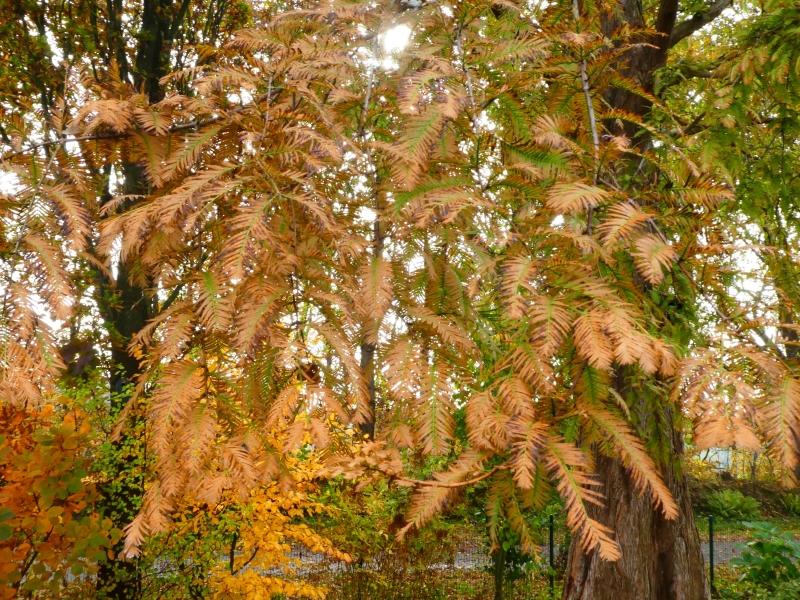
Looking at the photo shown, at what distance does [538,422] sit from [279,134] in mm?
938

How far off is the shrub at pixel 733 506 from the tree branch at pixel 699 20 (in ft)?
51.4

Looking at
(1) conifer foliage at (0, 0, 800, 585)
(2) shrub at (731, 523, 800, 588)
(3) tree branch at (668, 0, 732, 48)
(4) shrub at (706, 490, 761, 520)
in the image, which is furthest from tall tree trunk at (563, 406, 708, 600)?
(4) shrub at (706, 490, 761, 520)

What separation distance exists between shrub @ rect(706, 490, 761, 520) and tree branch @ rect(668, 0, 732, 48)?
51.4 feet

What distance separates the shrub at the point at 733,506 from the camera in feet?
53.0

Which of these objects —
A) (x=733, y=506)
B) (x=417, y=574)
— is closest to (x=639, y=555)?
(x=417, y=574)

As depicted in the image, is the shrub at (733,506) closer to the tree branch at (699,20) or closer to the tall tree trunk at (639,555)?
the tall tree trunk at (639,555)

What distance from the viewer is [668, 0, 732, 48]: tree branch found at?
3939mm

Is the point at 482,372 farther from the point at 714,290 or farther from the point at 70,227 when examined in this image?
the point at 70,227

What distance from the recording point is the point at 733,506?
53.6 feet

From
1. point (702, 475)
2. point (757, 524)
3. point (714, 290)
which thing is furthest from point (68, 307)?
point (702, 475)

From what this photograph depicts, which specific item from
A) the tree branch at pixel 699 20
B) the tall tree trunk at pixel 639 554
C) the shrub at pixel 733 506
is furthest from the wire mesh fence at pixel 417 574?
the shrub at pixel 733 506

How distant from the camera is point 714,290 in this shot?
1.27 meters

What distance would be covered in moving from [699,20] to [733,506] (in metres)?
16.1

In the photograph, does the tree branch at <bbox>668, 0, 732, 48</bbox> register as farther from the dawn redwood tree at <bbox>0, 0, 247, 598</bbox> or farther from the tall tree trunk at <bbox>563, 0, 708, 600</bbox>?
the dawn redwood tree at <bbox>0, 0, 247, 598</bbox>
